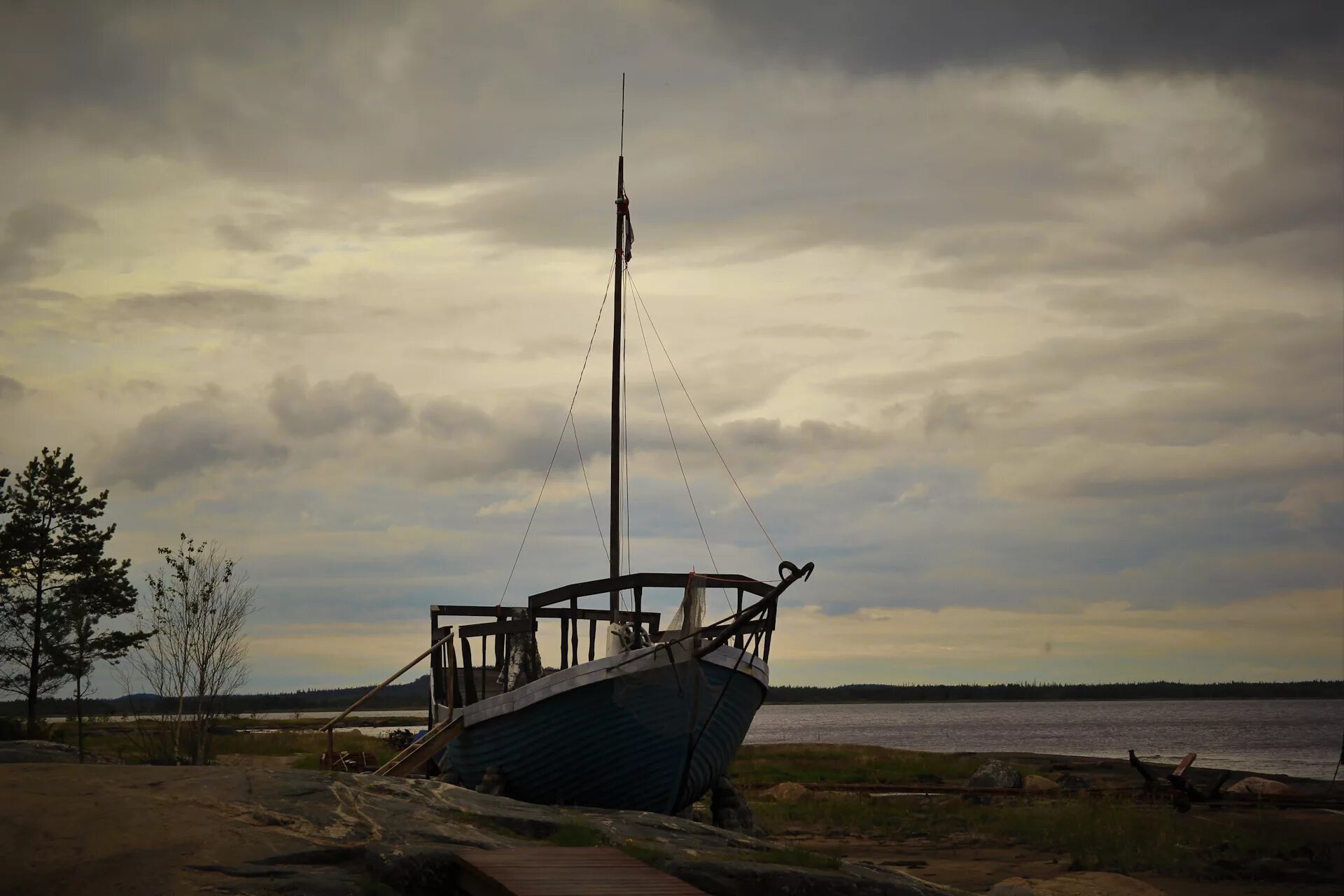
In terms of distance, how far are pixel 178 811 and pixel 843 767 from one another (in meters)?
39.6

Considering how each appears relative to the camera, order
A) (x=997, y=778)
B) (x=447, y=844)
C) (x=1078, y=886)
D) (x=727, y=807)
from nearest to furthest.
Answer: (x=447, y=844)
(x=1078, y=886)
(x=727, y=807)
(x=997, y=778)

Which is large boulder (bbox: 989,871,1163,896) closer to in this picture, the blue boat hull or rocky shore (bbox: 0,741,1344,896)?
rocky shore (bbox: 0,741,1344,896)

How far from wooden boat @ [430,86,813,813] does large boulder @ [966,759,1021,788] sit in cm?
1518

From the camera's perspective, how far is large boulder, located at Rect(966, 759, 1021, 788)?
33.9 metres

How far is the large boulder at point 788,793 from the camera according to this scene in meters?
31.6

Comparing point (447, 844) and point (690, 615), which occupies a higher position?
point (690, 615)

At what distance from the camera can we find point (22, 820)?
1111cm

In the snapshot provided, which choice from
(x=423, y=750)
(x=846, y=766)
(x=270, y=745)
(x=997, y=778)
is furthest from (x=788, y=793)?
(x=270, y=745)

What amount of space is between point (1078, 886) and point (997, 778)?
1835 centimetres

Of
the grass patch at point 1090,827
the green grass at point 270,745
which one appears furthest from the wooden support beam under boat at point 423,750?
the green grass at point 270,745

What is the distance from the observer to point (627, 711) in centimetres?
1841

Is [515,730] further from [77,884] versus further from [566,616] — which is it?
[77,884]

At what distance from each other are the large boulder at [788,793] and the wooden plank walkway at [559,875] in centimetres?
2072

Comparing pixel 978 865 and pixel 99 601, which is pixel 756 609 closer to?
pixel 978 865
